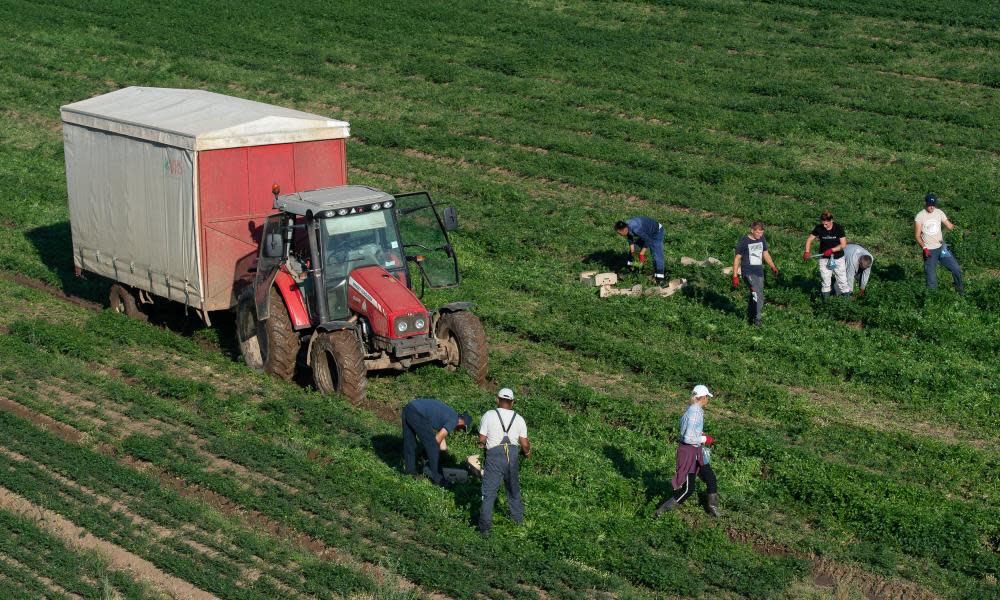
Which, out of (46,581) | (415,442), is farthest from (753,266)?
(46,581)

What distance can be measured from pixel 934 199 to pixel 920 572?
900 centimetres

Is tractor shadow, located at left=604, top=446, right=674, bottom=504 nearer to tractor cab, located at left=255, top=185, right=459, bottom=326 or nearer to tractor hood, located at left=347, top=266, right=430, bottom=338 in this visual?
tractor hood, located at left=347, top=266, right=430, bottom=338

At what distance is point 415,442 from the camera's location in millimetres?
14148

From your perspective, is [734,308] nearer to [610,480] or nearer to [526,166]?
[610,480]

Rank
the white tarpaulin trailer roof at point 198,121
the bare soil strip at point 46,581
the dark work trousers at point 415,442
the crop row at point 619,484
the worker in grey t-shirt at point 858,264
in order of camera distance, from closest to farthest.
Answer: the bare soil strip at point 46,581 → the crop row at point 619,484 → the dark work trousers at point 415,442 → the white tarpaulin trailer roof at point 198,121 → the worker in grey t-shirt at point 858,264

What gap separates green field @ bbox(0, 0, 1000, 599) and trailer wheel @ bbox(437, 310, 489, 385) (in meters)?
0.31

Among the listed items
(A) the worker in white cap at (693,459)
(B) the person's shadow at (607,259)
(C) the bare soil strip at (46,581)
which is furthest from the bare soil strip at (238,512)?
(B) the person's shadow at (607,259)

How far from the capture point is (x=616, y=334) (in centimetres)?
1931

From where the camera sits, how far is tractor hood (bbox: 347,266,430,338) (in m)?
16.2

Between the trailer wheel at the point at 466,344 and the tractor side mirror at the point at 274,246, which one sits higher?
the tractor side mirror at the point at 274,246

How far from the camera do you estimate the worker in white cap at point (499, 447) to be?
12.7m

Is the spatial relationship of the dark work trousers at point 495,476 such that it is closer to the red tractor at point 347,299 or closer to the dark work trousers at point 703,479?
the dark work trousers at point 703,479

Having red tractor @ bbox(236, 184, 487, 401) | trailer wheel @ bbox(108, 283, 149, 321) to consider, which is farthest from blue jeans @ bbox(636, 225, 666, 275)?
trailer wheel @ bbox(108, 283, 149, 321)

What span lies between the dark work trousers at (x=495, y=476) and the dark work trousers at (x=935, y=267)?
10.3m
